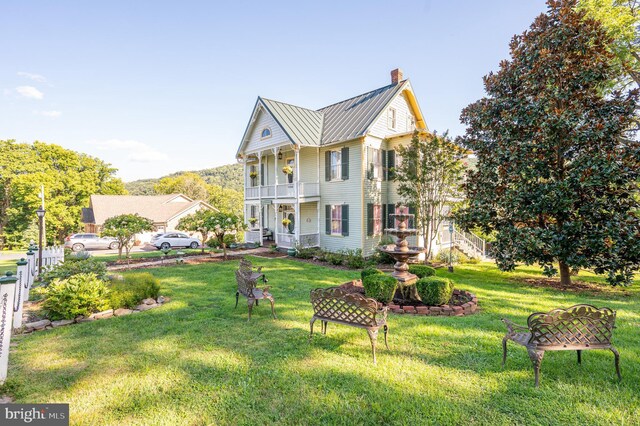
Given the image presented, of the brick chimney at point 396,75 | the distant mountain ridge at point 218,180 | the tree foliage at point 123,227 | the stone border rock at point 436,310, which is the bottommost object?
the stone border rock at point 436,310

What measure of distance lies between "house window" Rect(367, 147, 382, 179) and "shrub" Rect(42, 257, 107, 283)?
1271cm

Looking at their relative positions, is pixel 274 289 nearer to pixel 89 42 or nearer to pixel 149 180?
pixel 89 42

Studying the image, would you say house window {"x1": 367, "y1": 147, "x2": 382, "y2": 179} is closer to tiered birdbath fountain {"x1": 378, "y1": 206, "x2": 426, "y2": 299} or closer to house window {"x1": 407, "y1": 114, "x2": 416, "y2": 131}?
house window {"x1": 407, "y1": 114, "x2": 416, "y2": 131}

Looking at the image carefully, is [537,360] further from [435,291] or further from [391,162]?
[391,162]

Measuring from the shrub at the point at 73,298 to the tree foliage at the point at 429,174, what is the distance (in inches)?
510

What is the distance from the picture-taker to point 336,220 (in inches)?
691

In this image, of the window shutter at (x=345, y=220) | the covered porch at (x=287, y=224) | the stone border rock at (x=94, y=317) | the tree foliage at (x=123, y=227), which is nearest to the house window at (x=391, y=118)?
the window shutter at (x=345, y=220)

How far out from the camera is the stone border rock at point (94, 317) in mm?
5918

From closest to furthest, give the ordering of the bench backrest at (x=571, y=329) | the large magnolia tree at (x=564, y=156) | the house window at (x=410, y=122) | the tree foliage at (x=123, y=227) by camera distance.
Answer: the bench backrest at (x=571, y=329) → the large magnolia tree at (x=564, y=156) → the tree foliage at (x=123, y=227) → the house window at (x=410, y=122)

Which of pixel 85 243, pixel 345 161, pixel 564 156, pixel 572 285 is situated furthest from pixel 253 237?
pixel 564 156

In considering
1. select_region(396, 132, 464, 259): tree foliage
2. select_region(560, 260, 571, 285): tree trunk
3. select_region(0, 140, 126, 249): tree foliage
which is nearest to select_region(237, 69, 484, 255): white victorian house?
select_region(396, 132, 464, 259): tree foliage

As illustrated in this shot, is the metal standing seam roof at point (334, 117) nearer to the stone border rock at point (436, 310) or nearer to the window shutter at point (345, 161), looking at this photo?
the window shutter at point (345, 161)

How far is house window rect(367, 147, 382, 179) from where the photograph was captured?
1642cm

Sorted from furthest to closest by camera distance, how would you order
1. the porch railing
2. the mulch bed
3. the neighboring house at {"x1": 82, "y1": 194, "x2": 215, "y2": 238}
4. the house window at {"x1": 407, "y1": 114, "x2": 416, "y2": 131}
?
the neighboring house at {"x1": 82, "y1": 194, "x2": 215, "y2": 238}
the porch railing
the house window at {"x1": 407, "y1": 114, "x2": 416, "y2": 131}
the mulch bed
